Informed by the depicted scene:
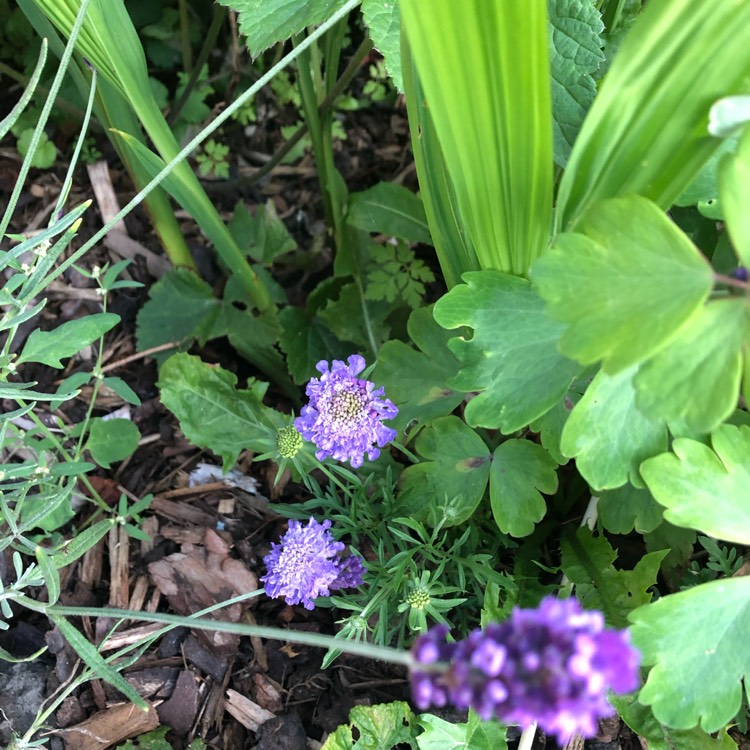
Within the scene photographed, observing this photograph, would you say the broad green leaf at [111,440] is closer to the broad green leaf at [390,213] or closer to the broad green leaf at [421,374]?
the broad green leaf at [421,374]

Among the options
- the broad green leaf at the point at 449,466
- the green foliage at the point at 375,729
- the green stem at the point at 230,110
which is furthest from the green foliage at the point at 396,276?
the green foliage at the point at 375,729

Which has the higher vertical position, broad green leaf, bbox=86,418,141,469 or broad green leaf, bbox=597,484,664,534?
broad green leaf, bbox=597,484,664,534

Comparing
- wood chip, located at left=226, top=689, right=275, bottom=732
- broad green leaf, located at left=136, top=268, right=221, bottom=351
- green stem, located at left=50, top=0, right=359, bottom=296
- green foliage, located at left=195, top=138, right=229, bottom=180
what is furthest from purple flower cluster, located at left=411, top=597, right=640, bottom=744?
green foliage, located at left=195, top=138, right=229, bottom=180

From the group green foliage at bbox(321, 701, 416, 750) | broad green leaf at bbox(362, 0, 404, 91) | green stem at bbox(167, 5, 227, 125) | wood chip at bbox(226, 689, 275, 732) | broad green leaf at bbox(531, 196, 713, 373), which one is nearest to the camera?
broad green leaf at bbox(531, 196, 713, 373)

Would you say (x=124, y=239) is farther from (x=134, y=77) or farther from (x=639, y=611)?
(x=639, y=611)

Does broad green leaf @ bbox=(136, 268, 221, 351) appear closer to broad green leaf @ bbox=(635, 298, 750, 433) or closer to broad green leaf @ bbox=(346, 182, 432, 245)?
broad green leaf @ bbox=(346, 182, 432, 245)

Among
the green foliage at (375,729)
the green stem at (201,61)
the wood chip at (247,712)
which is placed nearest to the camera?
the green foliage at (375,729)

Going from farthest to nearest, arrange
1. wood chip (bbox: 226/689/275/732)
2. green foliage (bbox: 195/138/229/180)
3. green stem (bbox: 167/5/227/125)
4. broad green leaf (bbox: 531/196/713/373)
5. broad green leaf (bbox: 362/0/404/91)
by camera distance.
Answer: green foliage (bbox: 195/138/229/180)
green stem (bbox: 167/5/227/125)
wood chip (bbox: 226/689/275/732)
broad green leaf (bbox: 362/0/404/91)
broad green leaf (bbox: 531/196/713/373)
